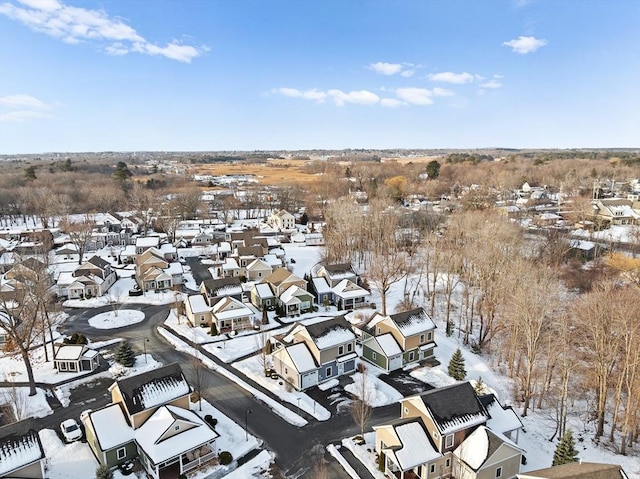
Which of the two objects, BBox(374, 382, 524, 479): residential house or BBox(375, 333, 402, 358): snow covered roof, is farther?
BBox(375, 333, 402, 358): snow covered roof

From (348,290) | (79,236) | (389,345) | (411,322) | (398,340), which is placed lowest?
(389,345)

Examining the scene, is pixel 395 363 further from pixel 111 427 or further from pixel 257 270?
pixel 257 270

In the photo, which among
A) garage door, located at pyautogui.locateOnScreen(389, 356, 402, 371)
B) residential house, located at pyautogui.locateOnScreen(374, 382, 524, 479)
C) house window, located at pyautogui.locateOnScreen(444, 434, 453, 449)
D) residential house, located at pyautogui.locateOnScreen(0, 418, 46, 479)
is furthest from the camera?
garage door, located at pyautogui.locateOnScreen(389, 356, 402, 371)

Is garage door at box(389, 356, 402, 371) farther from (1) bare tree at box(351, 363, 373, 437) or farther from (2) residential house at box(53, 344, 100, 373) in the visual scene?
(2) residential house at box(53, 344, 100, 373)

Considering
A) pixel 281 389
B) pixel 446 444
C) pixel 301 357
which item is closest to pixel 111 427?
pixel 281 389

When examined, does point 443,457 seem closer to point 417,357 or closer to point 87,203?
point 417,357

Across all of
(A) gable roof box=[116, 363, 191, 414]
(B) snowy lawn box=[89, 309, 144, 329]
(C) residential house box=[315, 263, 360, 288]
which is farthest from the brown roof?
(B) snowy lawn box=[89, 309, 144, 329]
